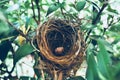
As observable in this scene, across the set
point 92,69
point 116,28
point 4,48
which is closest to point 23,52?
point 4,48

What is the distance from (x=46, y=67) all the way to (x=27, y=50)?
8 cm

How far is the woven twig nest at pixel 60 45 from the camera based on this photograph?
2.82 feet

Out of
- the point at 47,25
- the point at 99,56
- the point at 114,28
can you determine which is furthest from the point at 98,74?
the point at 114,28

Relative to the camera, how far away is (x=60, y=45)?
99cm

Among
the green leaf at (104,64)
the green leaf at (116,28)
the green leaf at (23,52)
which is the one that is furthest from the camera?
the green leaf at (116,28)

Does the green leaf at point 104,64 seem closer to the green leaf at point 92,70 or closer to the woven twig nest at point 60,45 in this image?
the green leaf at point 92,70

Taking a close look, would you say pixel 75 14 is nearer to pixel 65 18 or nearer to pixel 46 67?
pixel 65 18

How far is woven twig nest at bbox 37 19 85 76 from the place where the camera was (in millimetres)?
859

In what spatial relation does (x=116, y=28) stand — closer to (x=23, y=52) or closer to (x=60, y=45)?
(x=60, y=45)

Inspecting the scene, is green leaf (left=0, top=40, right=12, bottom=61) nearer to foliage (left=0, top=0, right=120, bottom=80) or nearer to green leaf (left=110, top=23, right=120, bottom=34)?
foliage (left=0, top=0, right=120, bottom=80)

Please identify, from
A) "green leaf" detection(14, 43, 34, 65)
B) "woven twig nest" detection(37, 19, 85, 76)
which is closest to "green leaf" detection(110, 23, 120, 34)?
"woven twig nest" detection(37, 19, 85, 76)

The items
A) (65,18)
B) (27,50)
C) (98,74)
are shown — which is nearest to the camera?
(98,74)

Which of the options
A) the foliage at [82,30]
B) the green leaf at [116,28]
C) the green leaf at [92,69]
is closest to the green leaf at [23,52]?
the foliage at [82,30]

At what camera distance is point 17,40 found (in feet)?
3.35
